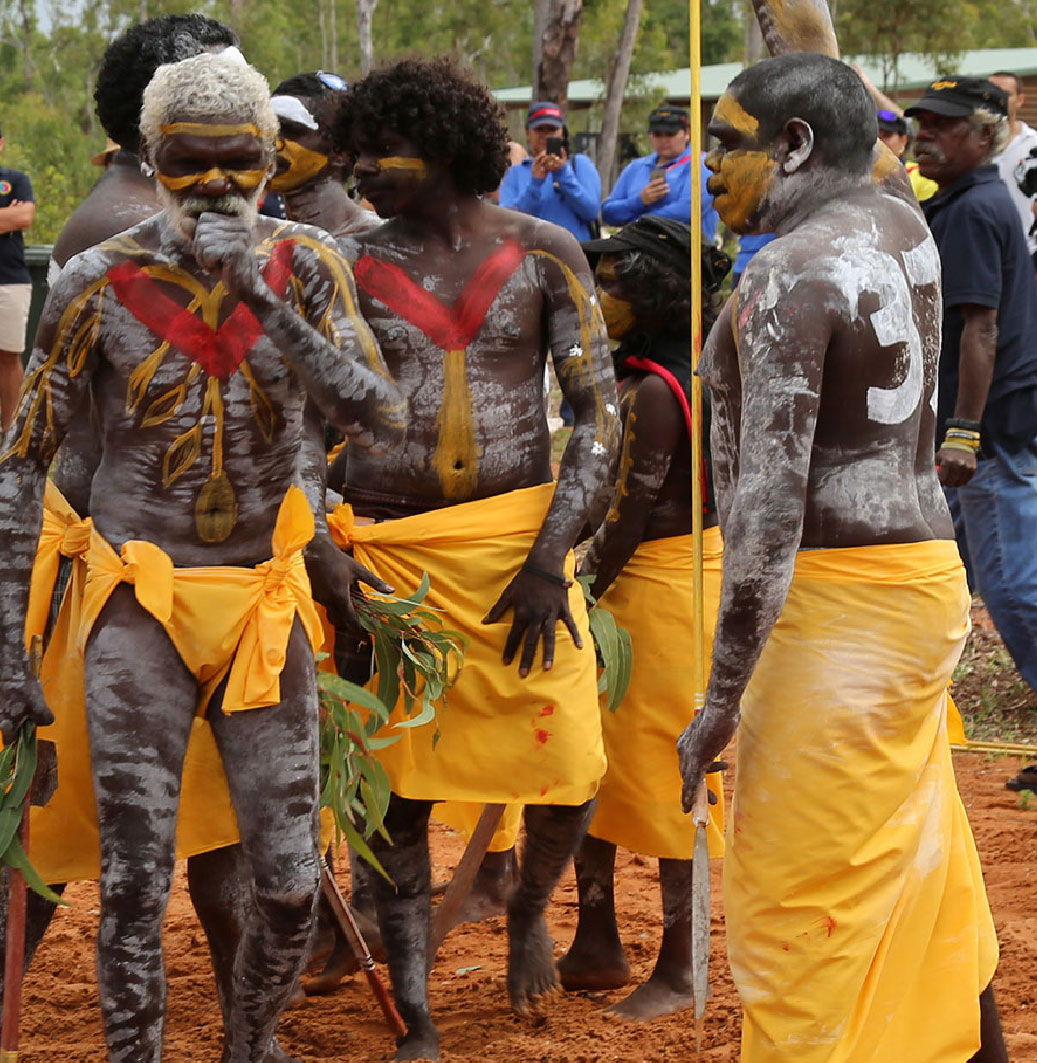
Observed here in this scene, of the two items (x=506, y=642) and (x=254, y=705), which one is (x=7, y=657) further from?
(x=506, y=642)

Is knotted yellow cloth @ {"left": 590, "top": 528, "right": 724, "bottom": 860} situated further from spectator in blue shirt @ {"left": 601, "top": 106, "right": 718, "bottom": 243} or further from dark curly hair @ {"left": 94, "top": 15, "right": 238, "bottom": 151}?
spectator in blue shirt @ {"left": 601, "top": 106, "right": 718, "bottom": 243}

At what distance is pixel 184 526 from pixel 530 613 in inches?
37.4

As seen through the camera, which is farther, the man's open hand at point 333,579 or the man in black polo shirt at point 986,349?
the man in black polo shirt at point 986,349

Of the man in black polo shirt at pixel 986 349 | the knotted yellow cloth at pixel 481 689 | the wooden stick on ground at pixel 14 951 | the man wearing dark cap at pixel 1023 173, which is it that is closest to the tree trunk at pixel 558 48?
the man wearing dark cap at pixel 1023 173

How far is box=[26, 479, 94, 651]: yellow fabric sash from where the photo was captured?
3.38m

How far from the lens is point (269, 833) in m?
3.19

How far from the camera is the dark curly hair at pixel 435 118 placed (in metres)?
3.87

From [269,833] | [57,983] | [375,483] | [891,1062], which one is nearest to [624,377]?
[375,483]

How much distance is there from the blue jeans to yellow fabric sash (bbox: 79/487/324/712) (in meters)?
3.53

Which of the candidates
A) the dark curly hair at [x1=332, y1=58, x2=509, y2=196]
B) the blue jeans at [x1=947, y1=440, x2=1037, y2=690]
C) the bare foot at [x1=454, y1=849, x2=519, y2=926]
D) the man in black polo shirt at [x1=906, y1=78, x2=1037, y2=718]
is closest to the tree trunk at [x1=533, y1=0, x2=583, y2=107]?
the man in black polo shirt at [x1=906, y1=78, x2=1037, y2=718]

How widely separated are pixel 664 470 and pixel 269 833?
4.88 ft

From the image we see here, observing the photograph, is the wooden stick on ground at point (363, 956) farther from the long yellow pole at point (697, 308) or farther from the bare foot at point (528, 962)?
the long yellow pole at point (697, 308)

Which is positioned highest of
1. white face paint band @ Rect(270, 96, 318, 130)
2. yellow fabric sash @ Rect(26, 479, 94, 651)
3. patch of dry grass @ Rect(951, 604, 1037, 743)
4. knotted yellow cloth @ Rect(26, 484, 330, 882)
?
white face paint band @ Rect(270, 96, 318, 130)

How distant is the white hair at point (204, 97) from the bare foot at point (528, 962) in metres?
2.17
